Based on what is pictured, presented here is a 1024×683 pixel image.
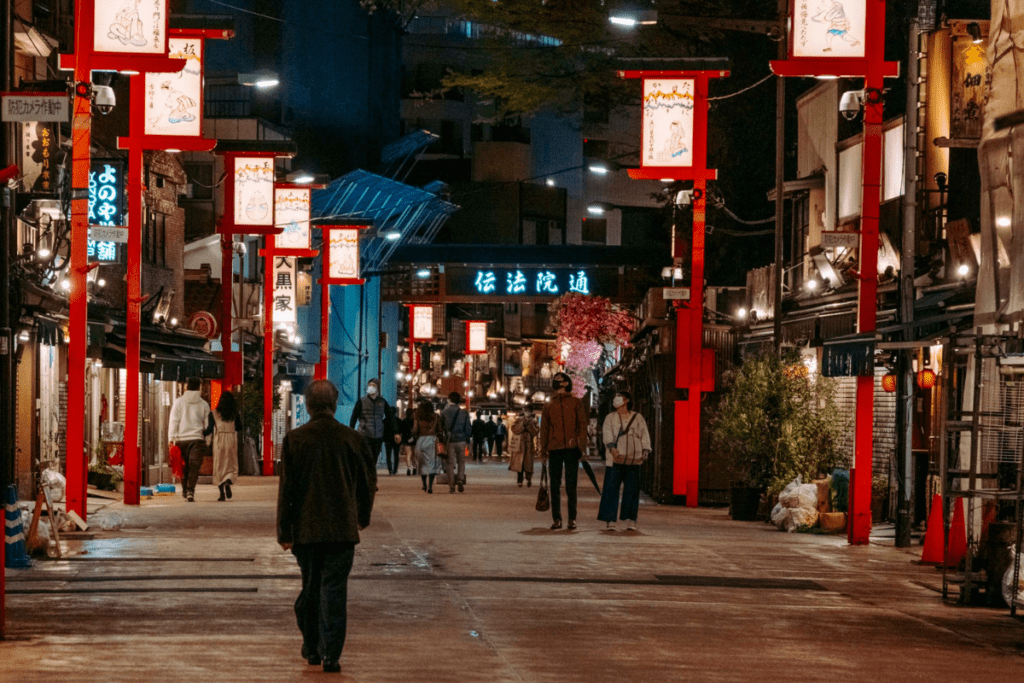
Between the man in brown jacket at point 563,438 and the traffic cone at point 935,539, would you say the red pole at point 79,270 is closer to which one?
the man in brown jacket at point 563,438

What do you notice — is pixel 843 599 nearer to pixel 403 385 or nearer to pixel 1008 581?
pixel 1008 581

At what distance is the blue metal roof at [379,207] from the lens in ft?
167

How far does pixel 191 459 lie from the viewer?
26484 millimetres

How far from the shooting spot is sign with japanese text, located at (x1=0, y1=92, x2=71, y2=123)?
1286 centimetres

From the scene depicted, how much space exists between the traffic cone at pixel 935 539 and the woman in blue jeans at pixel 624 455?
444 cm

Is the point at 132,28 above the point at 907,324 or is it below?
above

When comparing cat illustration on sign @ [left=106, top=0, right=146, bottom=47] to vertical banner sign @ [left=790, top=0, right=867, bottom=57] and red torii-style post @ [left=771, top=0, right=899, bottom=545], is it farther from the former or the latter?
vertical banner sign @ [left=790, top=0, right=867, bottom=57]

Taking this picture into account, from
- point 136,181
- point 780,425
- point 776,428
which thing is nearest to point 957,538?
point 780,425

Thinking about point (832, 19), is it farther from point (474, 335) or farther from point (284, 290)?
point (474, 335)

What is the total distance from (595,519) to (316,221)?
2201 cm

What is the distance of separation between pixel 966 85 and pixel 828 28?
3.96m

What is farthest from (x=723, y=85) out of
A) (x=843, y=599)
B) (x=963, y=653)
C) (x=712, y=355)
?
(x=963, y=653)

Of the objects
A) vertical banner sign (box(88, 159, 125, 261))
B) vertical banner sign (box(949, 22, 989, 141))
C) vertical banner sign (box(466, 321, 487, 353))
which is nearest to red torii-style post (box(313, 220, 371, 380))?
vertical banner sign (box(88, 159, 125, 261))

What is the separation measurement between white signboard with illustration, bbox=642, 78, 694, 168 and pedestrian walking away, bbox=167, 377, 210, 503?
28.6 feet
